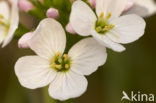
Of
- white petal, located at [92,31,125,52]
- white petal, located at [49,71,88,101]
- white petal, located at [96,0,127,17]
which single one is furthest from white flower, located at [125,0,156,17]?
white petal, located at [49,71,88,101]

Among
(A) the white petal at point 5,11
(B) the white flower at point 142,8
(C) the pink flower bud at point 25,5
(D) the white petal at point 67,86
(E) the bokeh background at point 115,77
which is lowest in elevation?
(E) the bokeh background at point 115,77

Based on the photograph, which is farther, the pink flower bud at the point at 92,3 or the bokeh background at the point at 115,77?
the bokeh background at the point at 115,77

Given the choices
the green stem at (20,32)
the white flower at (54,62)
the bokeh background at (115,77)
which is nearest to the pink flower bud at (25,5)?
the green stem at (20,32)

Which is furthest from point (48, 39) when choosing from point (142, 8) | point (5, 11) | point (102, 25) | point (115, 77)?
point (115, 77)

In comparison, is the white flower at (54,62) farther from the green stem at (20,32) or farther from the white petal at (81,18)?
the green stem at (20,32)

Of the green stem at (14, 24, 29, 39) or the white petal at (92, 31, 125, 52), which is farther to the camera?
the green stem at (14, 24, 29, 39)

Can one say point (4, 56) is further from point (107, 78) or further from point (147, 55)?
point (147, 55)

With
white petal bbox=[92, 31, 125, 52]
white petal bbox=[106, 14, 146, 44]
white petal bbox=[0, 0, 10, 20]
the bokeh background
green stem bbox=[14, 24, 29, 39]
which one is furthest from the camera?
the bokeh background

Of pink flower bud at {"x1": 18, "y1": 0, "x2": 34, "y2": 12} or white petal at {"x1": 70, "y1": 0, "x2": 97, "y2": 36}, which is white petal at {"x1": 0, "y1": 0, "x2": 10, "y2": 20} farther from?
white petal at {"x1": 70, "y1": 0, "x2": 97, "y2": 36}
